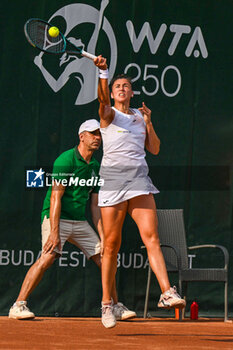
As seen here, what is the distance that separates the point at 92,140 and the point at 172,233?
1369 millimetres

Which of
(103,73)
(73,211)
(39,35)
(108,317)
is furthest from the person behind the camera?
(73,211)

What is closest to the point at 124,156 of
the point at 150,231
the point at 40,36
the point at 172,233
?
the point at 150,231

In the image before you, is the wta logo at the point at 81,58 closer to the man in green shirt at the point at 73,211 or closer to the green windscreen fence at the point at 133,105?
the green windscreen fence at the point at 133,105

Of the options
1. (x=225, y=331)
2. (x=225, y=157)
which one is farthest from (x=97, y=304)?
(x=225, y=157)

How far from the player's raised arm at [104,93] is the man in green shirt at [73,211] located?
1.14 m

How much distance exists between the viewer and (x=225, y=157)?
24.7 ft

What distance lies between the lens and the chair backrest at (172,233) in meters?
7.14

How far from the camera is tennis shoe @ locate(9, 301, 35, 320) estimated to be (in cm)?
628

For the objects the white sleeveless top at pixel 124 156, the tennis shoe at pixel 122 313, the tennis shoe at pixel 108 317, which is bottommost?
the tennis shoe at pixel 122 313

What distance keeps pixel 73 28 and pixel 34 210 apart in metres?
1.88

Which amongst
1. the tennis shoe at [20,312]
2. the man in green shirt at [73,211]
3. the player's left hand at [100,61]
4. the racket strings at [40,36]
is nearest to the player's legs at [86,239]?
the man in green shirt at [73,211]

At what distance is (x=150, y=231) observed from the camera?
5.13 metres

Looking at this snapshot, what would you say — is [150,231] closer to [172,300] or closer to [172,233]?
[172,300]

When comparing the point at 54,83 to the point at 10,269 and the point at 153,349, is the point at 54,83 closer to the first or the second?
the point at 10,269
